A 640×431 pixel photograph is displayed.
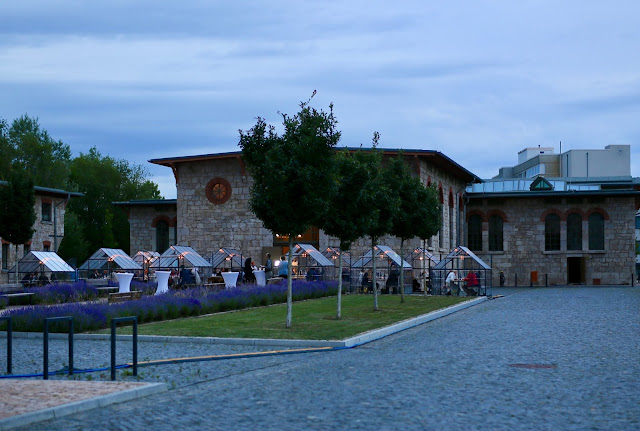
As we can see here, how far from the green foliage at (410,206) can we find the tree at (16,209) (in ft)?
64.1

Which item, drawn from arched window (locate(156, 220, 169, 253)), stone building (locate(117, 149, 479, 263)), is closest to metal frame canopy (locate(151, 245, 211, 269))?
stone building (locate(117, 149, 479, 263))

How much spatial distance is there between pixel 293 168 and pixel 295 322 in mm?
4141

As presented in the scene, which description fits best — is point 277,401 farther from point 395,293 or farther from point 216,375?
point 395,293

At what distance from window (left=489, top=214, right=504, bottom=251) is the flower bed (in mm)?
28366

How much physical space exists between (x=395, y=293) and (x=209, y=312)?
16.1 meters

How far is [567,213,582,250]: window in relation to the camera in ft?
187

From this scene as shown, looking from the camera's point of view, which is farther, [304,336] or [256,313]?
[256,313]

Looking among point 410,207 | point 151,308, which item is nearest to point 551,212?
point 410,207

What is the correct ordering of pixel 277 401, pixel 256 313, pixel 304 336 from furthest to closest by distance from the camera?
pixel 256 313 → pixel 304 336 → pixel 277 401

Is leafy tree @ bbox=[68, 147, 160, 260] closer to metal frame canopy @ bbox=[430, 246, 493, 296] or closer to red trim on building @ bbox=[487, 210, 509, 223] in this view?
red trim on building @ bbox=[487, 210, 509, 223]

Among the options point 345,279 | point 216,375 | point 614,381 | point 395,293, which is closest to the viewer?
point 614,381

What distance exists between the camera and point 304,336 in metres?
17.3

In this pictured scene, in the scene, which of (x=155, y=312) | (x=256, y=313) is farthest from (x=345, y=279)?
(x=155, y=312)

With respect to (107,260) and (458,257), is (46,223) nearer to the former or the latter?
(107,260)
